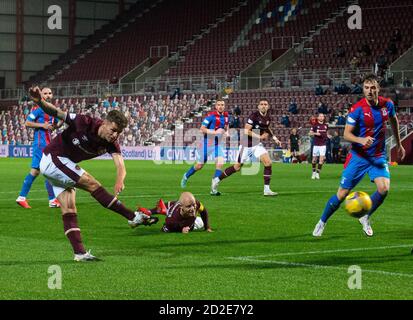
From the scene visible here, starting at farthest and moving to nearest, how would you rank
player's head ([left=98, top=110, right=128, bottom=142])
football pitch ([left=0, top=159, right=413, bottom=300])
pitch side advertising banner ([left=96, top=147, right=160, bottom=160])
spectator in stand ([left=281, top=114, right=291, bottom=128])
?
pitch side advertising banner ([left=96, top=147, right=160, bottom=160]), spectator in stand ([left=281, top=114, right=291, bottom=128]), player's head ([left=98, top=110, right=128, bottom=142]), football pitch ([left=0, top=159, right=413, bottom=300])

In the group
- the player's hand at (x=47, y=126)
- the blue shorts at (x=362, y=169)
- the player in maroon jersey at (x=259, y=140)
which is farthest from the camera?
the player in maroon jersey at (x=259, y=140)

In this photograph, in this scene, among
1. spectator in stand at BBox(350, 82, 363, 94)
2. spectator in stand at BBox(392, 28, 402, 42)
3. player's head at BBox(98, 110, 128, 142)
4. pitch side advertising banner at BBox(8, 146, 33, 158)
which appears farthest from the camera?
pitch side advertising banner at BBox(8, 146, 33, 158)

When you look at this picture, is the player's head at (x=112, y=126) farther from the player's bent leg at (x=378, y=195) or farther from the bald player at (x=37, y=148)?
the bald player at (x=37, y=148)

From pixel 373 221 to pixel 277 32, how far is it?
4602cm

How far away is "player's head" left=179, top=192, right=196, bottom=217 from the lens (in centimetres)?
1345

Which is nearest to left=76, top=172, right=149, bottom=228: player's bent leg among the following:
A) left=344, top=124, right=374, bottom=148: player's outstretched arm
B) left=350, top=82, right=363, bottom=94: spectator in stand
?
left=344, top=124, right=374, bottom=148: player's outstretched arm

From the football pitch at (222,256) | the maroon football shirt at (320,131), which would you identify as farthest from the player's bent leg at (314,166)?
the football pitch at (222,256)

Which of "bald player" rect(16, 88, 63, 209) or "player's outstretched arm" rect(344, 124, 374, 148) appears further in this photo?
"bald player" rect(16, 88, 63, 209)

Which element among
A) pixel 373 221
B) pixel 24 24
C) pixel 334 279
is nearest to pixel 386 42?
pixel 24 24

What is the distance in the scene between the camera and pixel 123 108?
59.2 metres

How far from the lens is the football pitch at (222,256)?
8.92 meters

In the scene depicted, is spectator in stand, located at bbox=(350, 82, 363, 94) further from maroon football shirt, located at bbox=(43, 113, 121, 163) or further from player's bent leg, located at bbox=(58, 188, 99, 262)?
player's bent leg, located at bbox=(58, 188, 99, 262)

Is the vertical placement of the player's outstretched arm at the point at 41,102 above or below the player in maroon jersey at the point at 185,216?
above

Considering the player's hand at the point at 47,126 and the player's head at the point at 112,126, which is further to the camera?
the player's hand at the point at 47,126
